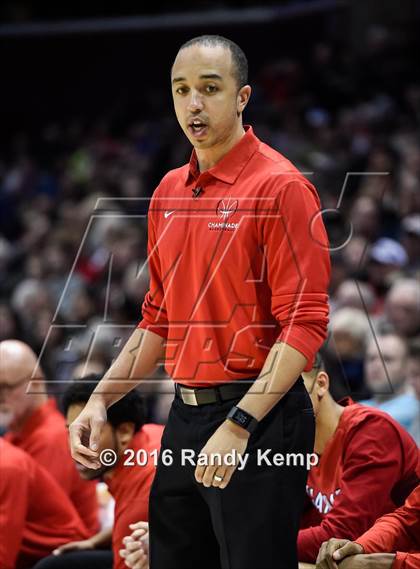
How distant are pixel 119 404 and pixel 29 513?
2.57 ft

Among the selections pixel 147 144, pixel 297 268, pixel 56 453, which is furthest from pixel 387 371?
pixel 147 144

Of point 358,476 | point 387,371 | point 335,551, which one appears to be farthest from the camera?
point 387,371

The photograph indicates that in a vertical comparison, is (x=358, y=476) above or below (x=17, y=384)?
below

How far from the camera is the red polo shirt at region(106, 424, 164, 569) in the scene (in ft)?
11.6

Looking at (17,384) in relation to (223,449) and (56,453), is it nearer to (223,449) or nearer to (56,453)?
(56,453)

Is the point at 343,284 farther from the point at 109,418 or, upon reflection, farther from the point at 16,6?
the point at 16,6


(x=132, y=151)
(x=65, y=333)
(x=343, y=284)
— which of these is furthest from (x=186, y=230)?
(x=132, y=151)

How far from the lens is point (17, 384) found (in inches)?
171

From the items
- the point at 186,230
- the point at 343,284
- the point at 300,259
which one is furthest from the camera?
the point at 343,284

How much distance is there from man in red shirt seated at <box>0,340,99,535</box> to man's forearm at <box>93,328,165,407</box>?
1453 millimetres

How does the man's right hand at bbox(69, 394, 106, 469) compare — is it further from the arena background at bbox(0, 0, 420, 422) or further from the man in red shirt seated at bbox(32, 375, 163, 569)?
the arena background at bbox(0, 0, 420, 422)

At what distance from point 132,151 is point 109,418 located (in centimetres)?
767

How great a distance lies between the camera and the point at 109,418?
359 centimetres

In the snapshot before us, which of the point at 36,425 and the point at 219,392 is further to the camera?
the point at 36,425
